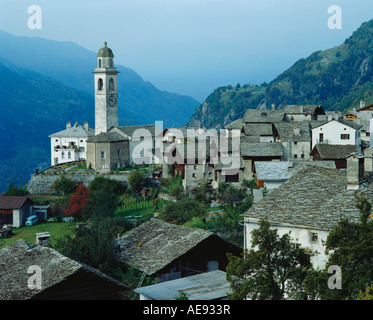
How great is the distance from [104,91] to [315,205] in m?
52.0

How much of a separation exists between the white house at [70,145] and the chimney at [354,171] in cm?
5350

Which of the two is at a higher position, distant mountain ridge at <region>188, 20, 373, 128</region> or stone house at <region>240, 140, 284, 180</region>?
distant mountain ridge at <region>188, 20, 373, 128</region>

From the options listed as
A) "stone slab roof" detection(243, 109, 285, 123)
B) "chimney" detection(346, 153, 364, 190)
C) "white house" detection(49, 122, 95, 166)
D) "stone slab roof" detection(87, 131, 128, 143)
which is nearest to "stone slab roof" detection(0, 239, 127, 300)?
"chimney" detection(346, 153, 364, 190)

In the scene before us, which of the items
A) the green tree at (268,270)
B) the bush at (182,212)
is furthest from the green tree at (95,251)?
the bush at (182,212)

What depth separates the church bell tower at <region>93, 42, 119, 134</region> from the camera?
69.1 meters

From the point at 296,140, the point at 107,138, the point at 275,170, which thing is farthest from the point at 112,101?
the point at 275,170

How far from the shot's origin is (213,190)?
4547 centimetres

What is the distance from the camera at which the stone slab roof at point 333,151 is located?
1788 inches

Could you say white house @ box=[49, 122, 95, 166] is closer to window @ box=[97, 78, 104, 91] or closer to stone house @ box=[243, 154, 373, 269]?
window @ box=[97, 78, 104, 91]

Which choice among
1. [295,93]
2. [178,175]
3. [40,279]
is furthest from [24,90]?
[40,279]

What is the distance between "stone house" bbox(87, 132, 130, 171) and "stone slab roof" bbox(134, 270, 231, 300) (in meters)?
39.3
